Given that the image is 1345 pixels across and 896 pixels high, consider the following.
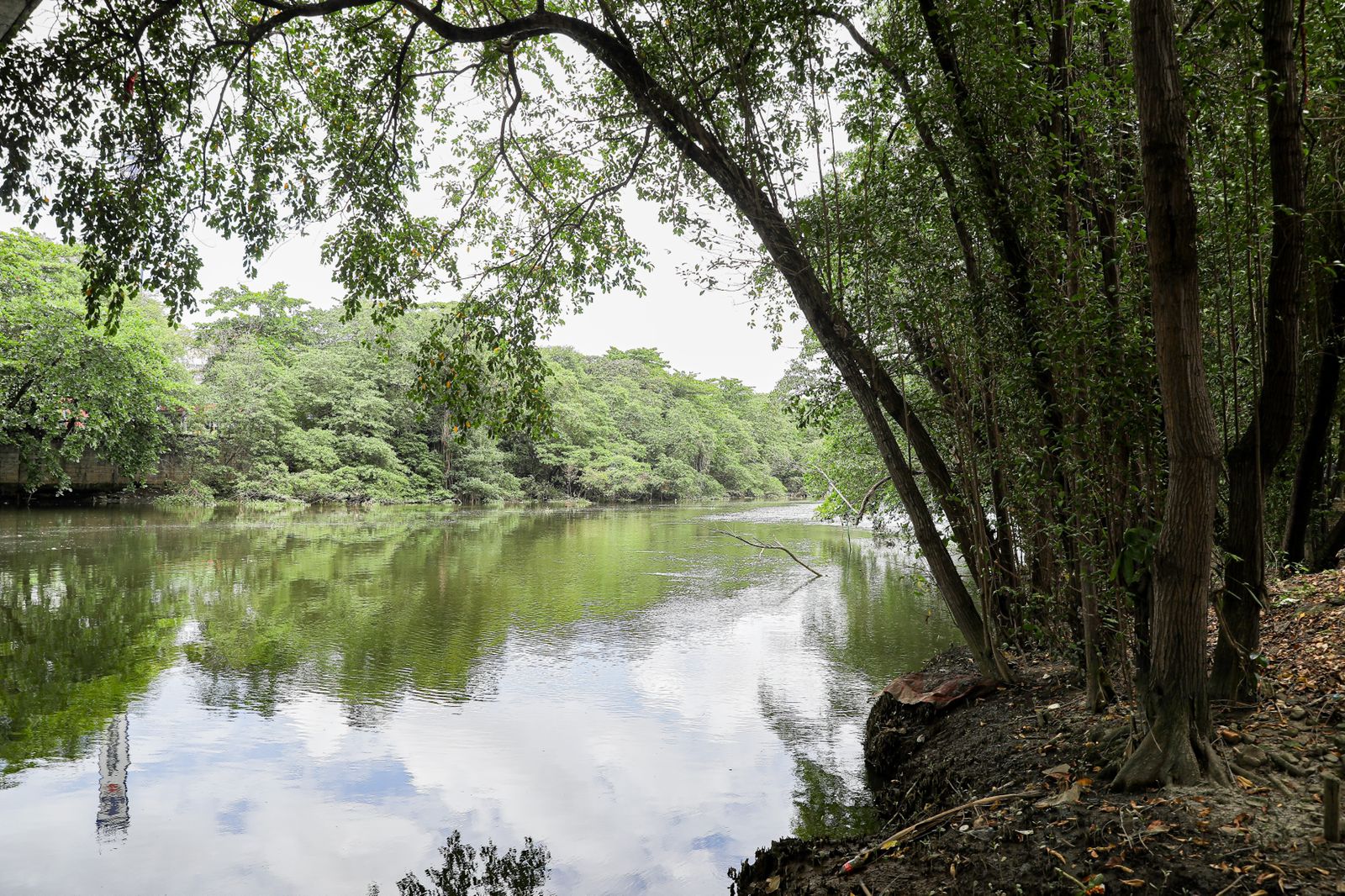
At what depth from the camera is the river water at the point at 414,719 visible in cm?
360

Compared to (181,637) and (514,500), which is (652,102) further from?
(514,500)

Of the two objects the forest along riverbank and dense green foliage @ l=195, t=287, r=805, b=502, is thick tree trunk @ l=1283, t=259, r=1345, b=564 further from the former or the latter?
dense green foliage @ l=195, t=287, r=805, b=502

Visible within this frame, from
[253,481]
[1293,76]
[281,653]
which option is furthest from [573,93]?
[253,481]

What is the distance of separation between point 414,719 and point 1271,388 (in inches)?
207

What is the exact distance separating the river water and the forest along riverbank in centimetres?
72

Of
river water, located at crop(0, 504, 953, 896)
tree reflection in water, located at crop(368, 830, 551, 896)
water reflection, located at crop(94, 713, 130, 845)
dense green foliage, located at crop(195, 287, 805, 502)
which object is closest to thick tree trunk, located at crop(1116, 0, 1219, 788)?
river water, located at crop(0, 504, 953, 896)

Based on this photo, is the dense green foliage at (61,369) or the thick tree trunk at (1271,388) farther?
the dense green foliage at (61,369)

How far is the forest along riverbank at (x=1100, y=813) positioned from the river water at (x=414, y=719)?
0.72m

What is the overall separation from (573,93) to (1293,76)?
4.87 m

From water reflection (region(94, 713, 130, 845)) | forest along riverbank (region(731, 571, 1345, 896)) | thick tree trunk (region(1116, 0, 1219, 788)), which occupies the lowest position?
water reflection (region(94, 713, 130, 845))

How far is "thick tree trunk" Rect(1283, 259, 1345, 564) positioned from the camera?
3.02 m

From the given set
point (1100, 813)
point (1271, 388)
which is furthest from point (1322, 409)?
point (1100, 813)

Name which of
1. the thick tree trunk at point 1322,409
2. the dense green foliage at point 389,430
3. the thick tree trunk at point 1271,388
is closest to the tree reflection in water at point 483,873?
the thick tree trunk at point 1271,388

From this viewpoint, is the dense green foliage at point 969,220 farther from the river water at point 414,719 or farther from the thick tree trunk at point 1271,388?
the river water at point 414,719
